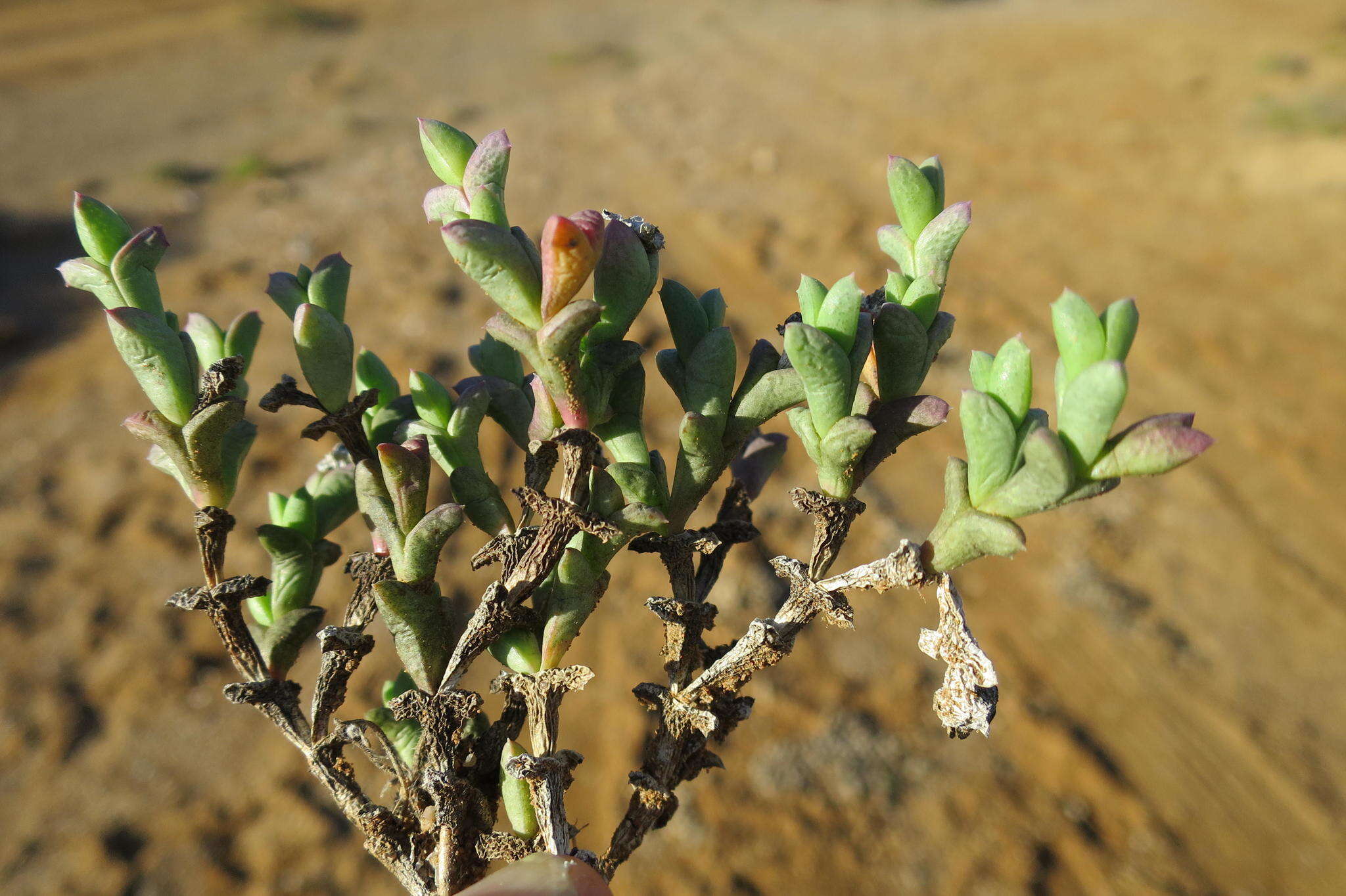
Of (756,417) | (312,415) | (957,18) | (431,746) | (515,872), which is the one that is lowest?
(957,18)

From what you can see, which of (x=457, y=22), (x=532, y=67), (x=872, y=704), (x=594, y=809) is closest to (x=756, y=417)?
(x=594, y=809)

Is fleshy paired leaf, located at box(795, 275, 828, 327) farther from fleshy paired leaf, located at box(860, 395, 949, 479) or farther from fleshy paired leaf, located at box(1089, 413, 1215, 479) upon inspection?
fleshy paired leaf, located at box(1089, 413, 1215, 479)

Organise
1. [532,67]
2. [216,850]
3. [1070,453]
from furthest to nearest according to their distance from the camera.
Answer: [532,67] → [216,850] → [1070,453]

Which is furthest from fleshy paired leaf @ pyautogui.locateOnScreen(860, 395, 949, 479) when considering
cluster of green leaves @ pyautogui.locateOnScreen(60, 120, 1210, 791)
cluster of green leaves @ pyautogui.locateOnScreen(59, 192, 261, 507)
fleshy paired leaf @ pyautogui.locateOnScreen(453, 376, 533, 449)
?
cluster of green leaves @ pyautogui.locateOnScreen(59, 192, 261, 507)

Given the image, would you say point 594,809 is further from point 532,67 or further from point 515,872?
point 532,67

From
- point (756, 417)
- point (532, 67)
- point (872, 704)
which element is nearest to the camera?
point (756, 417)

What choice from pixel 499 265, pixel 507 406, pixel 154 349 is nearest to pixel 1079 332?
pixel 499 265
